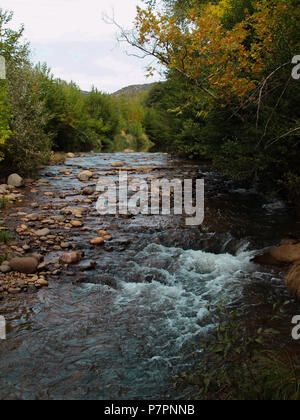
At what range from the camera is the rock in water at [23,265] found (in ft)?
14.7

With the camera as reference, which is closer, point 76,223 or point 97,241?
point 97,241

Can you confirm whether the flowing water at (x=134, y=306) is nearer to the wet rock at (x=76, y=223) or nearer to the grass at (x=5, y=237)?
the wet rock at (x=76, y=223)

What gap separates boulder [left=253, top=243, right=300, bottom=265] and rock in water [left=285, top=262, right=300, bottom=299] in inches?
18.2

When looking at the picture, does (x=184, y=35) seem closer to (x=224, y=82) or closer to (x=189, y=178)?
(x=224, y=82)

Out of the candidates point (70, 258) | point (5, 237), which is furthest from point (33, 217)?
point (70, 258)

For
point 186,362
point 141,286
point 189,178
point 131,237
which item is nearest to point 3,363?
point 186,362

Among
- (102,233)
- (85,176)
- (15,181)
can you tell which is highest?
(85,176)

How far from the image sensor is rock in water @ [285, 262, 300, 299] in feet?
13.1

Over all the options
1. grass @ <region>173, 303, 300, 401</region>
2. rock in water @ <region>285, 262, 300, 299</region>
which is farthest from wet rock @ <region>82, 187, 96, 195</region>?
grass @ <region>173, 303, 300, 401</region>

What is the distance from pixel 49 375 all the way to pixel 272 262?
3.45m

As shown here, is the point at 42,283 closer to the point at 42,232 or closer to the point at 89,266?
the point at 89,266

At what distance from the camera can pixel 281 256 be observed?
4.93 metres

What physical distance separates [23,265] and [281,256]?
3.66m

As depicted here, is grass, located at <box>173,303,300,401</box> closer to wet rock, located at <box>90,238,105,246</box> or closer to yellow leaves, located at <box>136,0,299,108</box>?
wet rock, located at <box>90,238,105,246</box>
